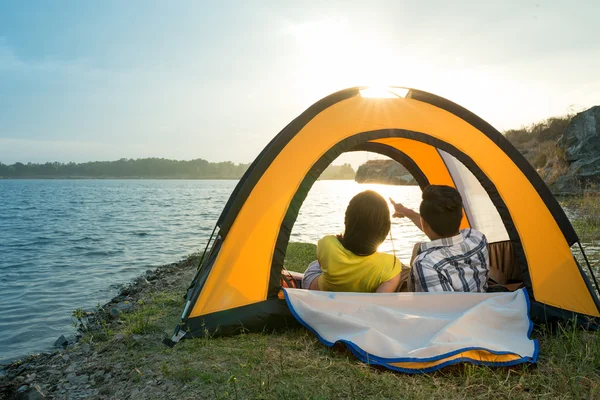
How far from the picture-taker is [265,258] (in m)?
3.96

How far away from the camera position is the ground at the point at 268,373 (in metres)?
2.80

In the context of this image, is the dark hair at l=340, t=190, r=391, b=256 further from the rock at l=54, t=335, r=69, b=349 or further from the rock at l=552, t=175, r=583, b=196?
the rock at l=552, t=175, r=583, b=196

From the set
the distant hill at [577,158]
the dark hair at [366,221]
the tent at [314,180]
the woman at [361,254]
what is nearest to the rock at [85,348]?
the tent at [314,180]

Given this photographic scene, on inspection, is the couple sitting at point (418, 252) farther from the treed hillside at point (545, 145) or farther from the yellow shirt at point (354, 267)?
the treed hillside at point (545, 145)

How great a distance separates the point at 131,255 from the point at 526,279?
10.1 m

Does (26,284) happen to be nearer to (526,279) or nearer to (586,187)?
(526,279)

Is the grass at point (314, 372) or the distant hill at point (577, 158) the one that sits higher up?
the distant hill at point (577, 158)

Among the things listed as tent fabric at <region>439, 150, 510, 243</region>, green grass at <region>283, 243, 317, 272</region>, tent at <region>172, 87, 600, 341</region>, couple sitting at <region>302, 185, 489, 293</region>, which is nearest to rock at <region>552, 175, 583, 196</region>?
green grass at <region>283, 243, 317, 272</region>

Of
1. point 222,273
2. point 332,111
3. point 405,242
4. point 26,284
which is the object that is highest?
point 332,111

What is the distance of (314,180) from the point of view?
4.16 meters

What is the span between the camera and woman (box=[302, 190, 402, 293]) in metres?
3.52

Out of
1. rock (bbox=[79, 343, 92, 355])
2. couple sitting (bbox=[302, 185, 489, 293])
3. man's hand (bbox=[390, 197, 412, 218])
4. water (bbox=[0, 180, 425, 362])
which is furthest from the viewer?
water (bbox=[0, 180, 425, 362])

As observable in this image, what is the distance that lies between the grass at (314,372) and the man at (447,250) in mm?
804

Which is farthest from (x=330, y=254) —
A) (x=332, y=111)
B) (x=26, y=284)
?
(x=26, y=284)
